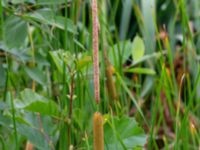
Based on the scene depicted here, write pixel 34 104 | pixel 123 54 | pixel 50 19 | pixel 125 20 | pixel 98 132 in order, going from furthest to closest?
pixel 125 20
pixel 123 54
pixel 50 19
pixel 34 104
pixel 98 132

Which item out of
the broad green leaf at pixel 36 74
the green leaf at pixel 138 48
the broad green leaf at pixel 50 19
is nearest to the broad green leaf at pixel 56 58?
the broad green leaf at pixel 50 19

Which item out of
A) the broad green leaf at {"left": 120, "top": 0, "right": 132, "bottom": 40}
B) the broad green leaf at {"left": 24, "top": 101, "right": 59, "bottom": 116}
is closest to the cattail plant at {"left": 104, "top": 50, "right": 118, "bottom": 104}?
the broad green leaf at {"left": 24, "top": 101, "right": 59, "bottom": 116}

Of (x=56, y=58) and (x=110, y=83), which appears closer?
(x=56, y=58)

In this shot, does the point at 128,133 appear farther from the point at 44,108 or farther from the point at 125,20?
the point at 125,20

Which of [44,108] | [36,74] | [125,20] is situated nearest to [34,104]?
Answer: [44,108]

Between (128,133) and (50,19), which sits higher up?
(50,19)

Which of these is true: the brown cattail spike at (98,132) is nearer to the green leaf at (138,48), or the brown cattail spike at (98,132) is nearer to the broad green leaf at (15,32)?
the broad green leaf at (15,32)

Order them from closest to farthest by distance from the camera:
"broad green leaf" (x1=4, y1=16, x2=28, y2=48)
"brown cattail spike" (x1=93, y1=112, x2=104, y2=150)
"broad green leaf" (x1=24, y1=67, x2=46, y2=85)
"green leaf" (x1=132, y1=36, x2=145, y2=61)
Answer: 1. "brown cattail spike" (x1=93, y1=112, x2=104, y2=150)
2. "broad green leaf" (x1=4, y1=16, x2=28, y2=48)
3. "broad green leaf" (x1=24, y1=67, x2=46, y2=85)
4. "green leaf" (x1=132, y1=36, x2=145, y2=61)

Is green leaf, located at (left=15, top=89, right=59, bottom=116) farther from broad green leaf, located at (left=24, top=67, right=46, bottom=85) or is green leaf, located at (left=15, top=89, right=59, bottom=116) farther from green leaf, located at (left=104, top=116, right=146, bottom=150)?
broad green leaf, located at (left=24, top=67, right=46, bottom=85)
